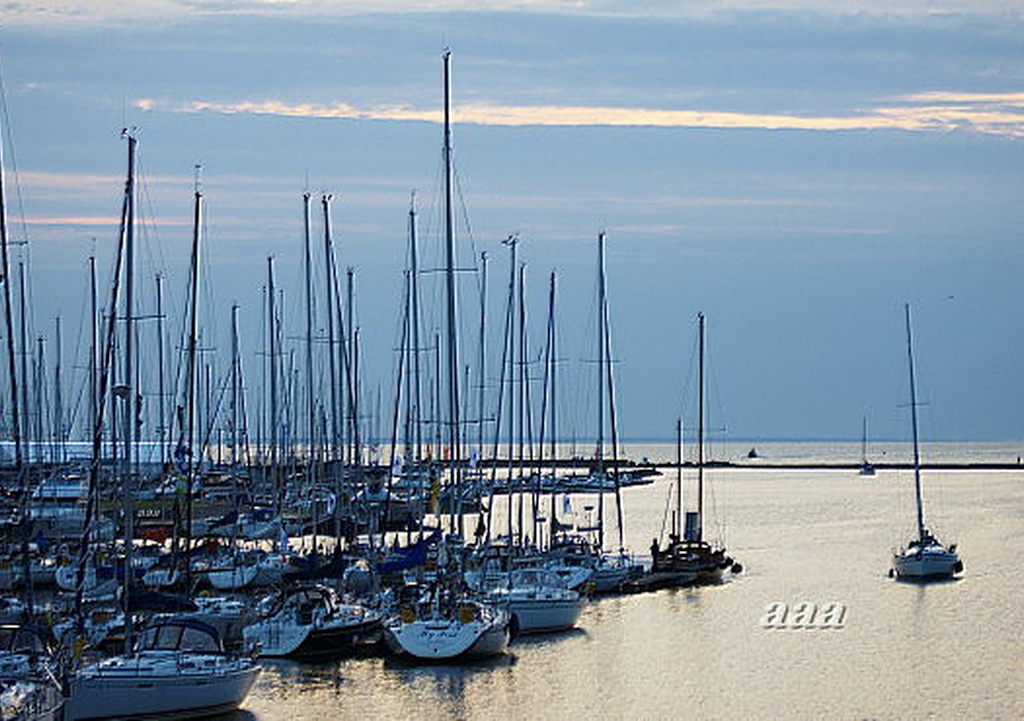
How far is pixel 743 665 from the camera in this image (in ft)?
171

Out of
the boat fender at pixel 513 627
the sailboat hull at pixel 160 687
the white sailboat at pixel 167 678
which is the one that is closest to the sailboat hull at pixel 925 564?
the boat fender at pixel 513 627

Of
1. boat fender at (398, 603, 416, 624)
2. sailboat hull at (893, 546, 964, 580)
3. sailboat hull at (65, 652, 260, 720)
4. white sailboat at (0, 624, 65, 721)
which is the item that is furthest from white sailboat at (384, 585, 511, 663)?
sailboat hull at (893, 546, 964, 580)

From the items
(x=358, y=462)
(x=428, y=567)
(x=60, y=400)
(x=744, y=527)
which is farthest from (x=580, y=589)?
(x=744, y=527)

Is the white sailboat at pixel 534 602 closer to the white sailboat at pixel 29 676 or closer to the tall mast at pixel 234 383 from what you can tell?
the white sailboat at pixel 29 676

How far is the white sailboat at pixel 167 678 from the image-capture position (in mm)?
37625

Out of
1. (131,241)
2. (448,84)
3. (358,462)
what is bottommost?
(358,462)

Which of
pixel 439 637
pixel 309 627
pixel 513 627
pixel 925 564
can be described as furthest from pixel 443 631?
pixel 925 564

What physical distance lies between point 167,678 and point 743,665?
1884cm

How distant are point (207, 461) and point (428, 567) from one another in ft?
213

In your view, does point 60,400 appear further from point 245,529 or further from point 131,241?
point 131,241

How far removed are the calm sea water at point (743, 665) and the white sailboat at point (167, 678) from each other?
1310 mm

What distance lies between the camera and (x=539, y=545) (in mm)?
72062

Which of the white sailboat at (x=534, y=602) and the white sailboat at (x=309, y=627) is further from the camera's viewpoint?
the white sailboat at (x=534, y=602)

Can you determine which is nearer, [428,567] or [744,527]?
[428,567]
